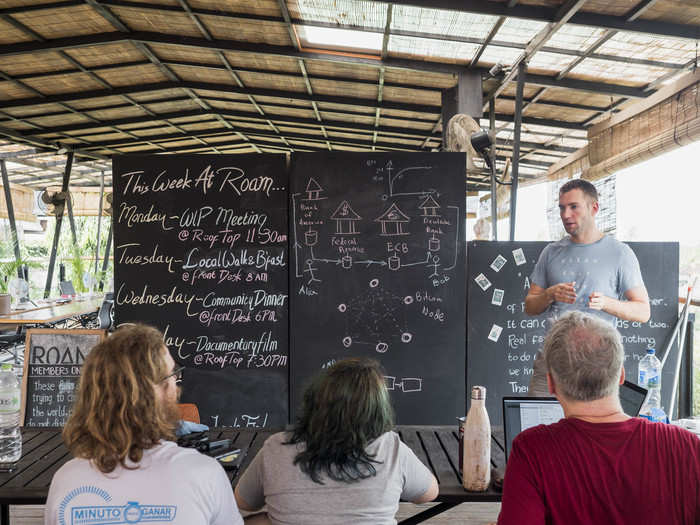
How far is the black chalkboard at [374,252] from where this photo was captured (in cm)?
380

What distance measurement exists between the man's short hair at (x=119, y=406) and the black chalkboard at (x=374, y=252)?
2.34 meters

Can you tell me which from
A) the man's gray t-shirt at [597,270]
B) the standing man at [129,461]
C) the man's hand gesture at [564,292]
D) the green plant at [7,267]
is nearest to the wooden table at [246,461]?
the standing man at [129,461]

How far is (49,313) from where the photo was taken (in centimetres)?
692

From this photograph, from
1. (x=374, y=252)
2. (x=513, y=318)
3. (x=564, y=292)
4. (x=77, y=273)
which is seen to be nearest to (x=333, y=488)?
(x=564, y=292)

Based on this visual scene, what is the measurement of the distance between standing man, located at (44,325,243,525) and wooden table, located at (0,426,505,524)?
51 centimetres

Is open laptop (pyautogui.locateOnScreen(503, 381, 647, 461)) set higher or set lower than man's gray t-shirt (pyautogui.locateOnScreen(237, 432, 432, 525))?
higher

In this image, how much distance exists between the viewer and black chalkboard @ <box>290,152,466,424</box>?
380cm

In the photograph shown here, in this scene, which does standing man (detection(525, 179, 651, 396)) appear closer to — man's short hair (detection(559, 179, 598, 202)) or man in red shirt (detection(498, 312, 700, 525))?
Answer: man's short hair (detection(559, 179, 598, 202))

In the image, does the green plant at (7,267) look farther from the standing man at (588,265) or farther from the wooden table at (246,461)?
the standing man at (588,265)

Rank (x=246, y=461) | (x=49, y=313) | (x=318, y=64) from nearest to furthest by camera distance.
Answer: (x=246, y=461)
(x=49, y=313)
(x=318, y=64)

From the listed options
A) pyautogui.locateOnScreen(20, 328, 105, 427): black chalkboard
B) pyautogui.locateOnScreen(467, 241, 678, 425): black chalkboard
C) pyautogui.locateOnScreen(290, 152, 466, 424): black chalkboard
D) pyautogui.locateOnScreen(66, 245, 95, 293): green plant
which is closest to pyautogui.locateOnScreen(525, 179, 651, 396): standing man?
pyautogui.locateOnScreen(290, 152, 466, 424): black chalkboard

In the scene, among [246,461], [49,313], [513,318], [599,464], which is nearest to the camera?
[599,464]

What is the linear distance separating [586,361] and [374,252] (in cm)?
251

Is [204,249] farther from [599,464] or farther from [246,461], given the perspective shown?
[599,464]
